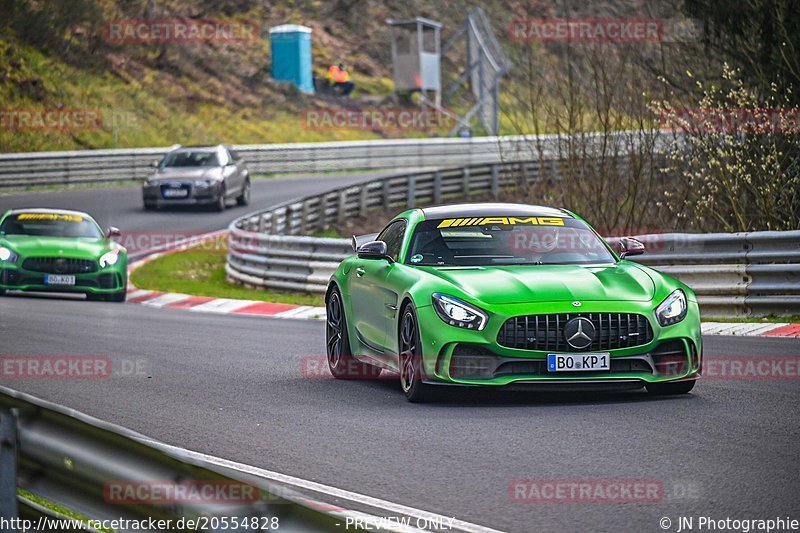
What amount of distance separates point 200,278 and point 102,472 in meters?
21.5

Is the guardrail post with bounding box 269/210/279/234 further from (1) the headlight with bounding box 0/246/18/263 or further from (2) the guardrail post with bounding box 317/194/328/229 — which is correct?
(1) the headlight with bounding box 0/246/18/263

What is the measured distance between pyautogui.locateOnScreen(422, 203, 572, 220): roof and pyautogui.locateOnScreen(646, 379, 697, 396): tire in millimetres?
1764

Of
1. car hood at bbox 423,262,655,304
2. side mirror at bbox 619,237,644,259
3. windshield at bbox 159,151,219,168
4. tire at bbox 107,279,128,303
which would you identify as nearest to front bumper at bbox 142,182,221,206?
windshield at bbox 159,151,219,168

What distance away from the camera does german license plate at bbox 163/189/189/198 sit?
33.6m

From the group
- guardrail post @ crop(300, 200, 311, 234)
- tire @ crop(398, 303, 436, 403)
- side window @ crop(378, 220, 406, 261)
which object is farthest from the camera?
guardrail post @ crop(300, 200, 311, 234)

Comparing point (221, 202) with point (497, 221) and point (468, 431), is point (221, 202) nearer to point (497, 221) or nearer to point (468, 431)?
point (497, 221)

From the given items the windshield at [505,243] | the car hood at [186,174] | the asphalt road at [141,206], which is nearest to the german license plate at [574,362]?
the windshield at [505,243]

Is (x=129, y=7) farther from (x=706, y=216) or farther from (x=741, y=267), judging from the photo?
(x=741, y=267)

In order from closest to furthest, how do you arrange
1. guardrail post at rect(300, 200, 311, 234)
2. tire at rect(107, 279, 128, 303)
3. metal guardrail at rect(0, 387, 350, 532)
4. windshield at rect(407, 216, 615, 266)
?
metal guardrail at rect(0, 387, 350, 532)
windshield at rect(407, 216, 615, 266)
tire at rect(107, 279, 128, 303)
guardrail post at rect(300, 200, 311, 234)

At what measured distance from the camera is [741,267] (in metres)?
15.5

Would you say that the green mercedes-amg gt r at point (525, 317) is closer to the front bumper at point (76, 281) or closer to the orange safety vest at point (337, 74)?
the front bumper at point (76, 281)

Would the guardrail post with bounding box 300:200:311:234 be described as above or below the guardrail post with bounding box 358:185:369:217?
above

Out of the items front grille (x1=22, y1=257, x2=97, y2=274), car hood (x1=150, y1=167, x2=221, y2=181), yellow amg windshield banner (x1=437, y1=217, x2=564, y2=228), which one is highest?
yellow amg windshield banner (x1=437, y1=217, x2=564, y2=228)

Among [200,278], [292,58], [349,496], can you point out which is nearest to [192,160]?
[200,278]
